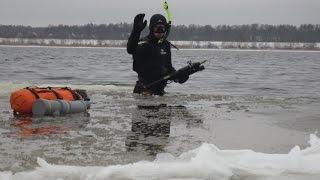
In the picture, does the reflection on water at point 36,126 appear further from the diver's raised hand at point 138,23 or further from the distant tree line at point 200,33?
the distant tree line at point 200,33

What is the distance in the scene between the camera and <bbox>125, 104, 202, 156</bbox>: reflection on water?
16.5ft

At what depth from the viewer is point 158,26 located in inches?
373

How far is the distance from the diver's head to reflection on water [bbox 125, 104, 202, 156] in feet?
5.06

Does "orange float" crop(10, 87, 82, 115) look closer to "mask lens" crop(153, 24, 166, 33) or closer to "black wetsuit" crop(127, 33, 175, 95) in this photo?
"black wetsuit" crop(127, 33, 175, 95)

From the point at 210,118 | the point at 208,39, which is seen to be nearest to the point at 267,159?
the point at 210,118

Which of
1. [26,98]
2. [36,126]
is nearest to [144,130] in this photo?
[36,126]

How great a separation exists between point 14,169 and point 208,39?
573 ft

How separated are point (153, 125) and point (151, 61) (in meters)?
3.56

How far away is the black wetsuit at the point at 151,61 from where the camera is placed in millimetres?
9698

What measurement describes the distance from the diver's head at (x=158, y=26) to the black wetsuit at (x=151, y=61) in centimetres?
13

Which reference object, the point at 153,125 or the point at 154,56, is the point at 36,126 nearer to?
the point at 153,125

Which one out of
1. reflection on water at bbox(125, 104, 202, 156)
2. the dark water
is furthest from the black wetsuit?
reflection on water at bbox(125, 104, 202, 156)

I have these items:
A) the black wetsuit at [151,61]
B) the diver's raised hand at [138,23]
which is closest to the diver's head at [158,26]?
the black wetsuit at [151,61]

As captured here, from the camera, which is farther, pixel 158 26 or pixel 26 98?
pixel 158 26
